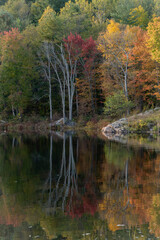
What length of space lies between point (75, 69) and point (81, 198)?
29.5m

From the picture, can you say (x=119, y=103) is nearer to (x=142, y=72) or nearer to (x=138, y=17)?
(x=142, y=72)

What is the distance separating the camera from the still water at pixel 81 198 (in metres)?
6.04

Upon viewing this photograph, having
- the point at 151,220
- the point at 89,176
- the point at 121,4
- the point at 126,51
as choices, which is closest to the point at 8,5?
the point at 121,4

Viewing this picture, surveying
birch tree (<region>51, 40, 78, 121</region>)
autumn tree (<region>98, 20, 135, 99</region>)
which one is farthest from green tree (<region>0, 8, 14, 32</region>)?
autumn tree (<region>98, 20, 135, 99</region>)

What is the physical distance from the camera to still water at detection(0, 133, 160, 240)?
604 cm

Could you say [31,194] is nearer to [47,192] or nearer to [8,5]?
[47,192]

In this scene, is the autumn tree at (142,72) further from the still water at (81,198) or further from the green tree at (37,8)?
the green tree at (37,8)

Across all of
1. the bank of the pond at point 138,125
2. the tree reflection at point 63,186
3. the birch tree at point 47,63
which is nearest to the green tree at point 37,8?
the birch tree at point 47,63

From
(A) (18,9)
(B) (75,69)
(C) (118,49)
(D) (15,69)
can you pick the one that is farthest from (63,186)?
(A) (18,9)

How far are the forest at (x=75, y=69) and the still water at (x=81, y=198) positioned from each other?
65.7 ft

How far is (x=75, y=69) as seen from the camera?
119 ft

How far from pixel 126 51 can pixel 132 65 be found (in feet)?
5.61

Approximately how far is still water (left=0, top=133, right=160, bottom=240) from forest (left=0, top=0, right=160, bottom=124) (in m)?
20.0

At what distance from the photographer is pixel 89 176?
10.6 m
